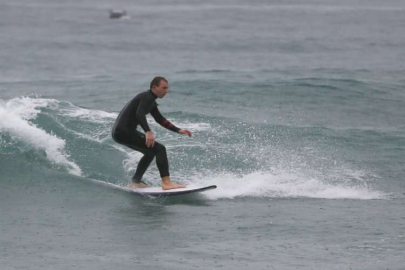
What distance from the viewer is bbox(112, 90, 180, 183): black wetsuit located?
11.7m

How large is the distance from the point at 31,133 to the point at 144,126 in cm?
371

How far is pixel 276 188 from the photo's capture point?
12.4 meters

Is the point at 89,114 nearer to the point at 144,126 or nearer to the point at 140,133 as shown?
the point at 140,133

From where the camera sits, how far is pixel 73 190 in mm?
12453

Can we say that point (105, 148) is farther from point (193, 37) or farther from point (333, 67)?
point (193, 37)

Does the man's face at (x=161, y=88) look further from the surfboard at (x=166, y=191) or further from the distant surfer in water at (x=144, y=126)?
the surfboard at (x=166, y=191)

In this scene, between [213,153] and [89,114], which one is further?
[89,114]

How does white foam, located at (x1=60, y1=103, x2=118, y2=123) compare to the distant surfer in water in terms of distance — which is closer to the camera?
the distant surfer in water

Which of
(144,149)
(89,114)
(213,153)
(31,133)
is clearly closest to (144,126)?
(144,149)

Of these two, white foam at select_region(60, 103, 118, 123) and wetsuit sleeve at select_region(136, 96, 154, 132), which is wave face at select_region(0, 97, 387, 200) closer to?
white foam at select_region(60, 103, 118, 123)

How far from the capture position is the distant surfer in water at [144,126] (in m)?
11.6

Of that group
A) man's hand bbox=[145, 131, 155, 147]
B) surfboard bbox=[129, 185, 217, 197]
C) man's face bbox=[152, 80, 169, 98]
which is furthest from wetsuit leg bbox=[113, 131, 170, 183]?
man's face bbox=[152, 80, 169, 98]

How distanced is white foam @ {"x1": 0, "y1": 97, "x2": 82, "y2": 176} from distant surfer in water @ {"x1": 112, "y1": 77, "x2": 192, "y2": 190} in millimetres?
1526

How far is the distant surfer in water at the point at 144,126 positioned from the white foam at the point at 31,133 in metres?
1.53
